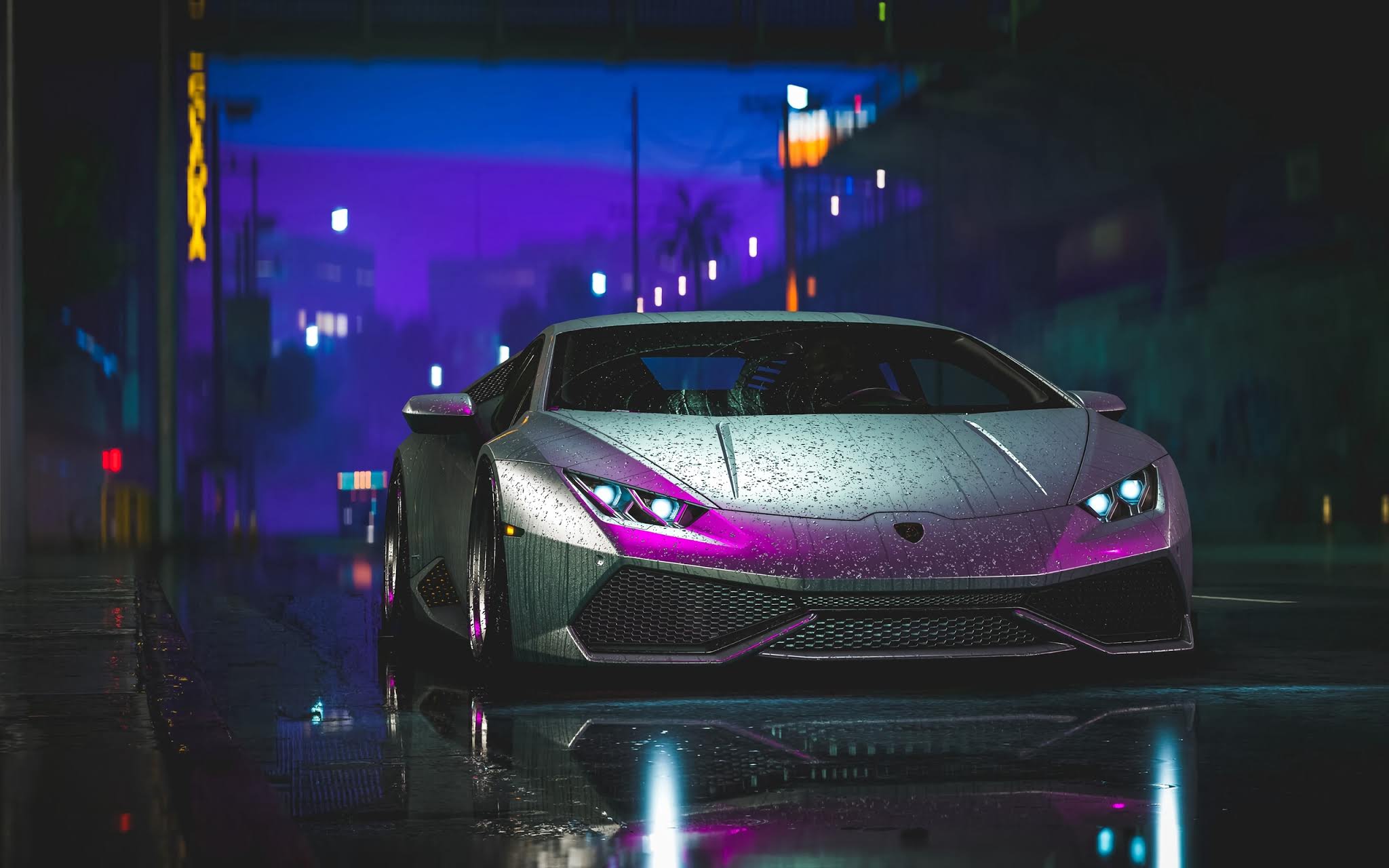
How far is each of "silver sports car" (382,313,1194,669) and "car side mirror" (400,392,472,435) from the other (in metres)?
0.43

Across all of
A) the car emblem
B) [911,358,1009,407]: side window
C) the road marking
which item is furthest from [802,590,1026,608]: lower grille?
[911,358,1009,407]: side window

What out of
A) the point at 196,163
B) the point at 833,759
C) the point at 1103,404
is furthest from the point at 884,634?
the point at 196,163

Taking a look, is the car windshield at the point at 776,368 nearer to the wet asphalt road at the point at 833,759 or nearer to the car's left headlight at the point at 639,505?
the car's left headlight at the point at 639,505

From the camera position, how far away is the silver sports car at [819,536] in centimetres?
621

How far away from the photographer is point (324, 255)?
29250 mm

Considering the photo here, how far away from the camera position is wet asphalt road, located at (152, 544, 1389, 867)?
4.14 metres

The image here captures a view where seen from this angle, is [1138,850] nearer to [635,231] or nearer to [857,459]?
[857,459]

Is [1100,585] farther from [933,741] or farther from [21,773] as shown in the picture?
[21,773]

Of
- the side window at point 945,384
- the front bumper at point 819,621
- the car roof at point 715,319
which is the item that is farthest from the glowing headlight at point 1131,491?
the side window at point 945,384

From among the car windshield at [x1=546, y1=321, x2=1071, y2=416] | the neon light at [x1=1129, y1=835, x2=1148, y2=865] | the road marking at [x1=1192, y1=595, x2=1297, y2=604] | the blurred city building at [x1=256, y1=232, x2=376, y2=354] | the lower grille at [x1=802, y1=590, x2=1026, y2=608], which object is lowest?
the road marking at [x1=1192, y1=595, x2=1297, y2=604]

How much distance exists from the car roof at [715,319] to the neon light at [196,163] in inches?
666

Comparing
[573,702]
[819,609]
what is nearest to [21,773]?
[573,702]

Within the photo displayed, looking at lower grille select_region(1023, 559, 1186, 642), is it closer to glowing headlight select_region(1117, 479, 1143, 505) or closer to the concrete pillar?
glowing headlight select_region(1117, 479, 1143, 505)

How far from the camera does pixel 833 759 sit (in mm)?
5172
